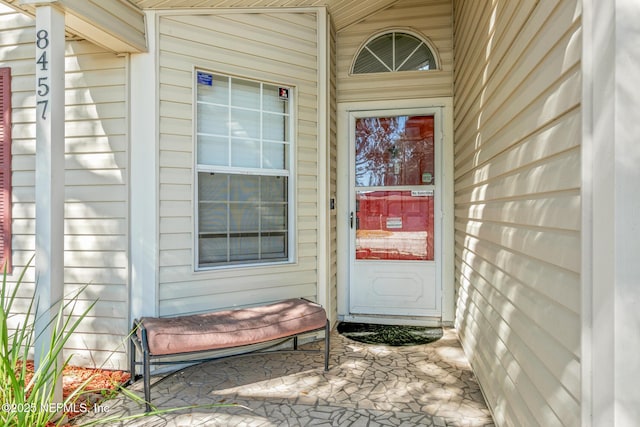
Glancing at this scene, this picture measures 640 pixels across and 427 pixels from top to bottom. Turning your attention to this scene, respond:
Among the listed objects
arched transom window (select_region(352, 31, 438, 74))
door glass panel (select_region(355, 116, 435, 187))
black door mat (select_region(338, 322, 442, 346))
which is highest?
arched transom window (select_region(352, 31, 438, 74))

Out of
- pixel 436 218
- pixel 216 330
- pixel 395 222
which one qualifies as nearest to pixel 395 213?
pixel 395 222

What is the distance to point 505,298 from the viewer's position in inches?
80.0

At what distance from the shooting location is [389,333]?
A: 3805 mm

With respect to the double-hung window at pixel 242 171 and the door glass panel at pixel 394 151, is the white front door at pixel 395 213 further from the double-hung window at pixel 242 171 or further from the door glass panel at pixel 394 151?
the double-hung window at pixel 242 171

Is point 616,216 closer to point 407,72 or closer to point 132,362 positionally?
point 132,362

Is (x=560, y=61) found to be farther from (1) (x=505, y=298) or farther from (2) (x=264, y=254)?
(2) (x=264, y=254)

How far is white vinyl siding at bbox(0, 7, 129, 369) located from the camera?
9.75ft

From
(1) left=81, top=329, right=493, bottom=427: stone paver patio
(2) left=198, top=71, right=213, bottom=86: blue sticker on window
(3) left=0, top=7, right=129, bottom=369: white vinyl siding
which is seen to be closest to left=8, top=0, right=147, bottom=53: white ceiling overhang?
(3) left=0, top=7, right=129, bottom=369: white vinyl siding

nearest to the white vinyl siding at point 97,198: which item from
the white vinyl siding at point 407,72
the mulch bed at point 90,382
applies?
the mulch bed at point 90,382

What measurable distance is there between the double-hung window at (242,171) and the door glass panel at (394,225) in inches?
41.6

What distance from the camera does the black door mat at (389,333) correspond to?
141 inches

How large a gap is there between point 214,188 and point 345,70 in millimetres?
2062

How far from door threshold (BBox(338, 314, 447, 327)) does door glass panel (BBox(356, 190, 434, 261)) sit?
64 cm

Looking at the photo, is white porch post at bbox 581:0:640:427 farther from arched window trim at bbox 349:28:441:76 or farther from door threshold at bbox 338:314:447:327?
arched window trim at bbox 349:28:441:76
